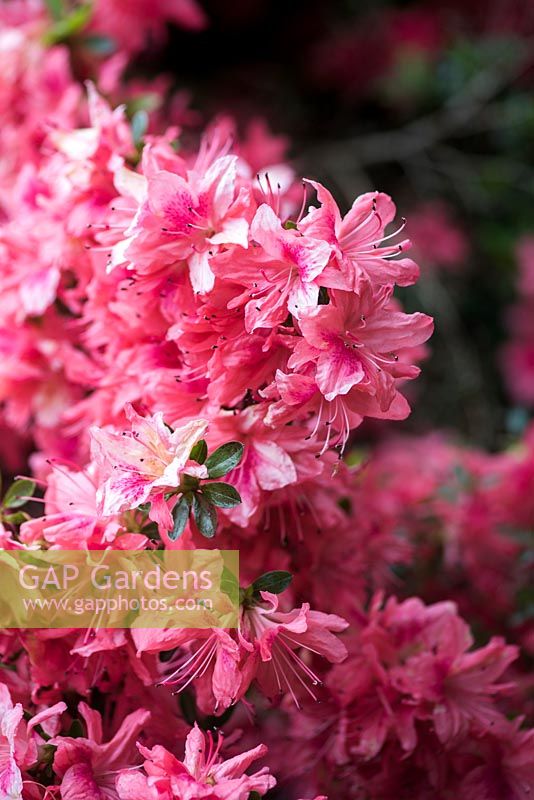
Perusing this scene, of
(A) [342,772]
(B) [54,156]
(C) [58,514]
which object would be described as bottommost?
(A) [342,772]

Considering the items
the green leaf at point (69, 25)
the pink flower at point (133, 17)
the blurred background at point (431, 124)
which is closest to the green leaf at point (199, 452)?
the green leaf at point (69, 25)

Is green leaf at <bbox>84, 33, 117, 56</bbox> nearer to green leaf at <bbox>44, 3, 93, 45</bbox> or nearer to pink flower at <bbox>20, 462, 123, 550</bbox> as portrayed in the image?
green leaf at <bbox>44, 3, 93, 45</bbox>

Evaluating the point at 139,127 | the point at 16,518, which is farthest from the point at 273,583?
the point at 139,127

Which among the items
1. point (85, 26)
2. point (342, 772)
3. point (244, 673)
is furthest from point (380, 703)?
point (85, 26)

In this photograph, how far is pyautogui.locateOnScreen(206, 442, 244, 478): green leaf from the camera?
0.80m

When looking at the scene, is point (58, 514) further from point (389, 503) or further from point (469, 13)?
point (469, 13)

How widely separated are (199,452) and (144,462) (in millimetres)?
48

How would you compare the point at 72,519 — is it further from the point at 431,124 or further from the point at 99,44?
the point at 431,124

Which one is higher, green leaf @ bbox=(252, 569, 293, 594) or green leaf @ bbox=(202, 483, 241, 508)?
green leaf @ bbox=(202, 483, 241, 508)

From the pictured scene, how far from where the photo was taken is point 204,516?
31.5 inches

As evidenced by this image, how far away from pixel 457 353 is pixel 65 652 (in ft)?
4.51

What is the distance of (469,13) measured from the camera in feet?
8.14

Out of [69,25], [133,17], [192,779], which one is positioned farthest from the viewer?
[133,17]

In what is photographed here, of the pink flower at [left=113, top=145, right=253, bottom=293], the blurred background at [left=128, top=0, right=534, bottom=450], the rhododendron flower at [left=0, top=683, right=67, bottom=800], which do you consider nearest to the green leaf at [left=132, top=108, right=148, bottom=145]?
the pink flower at [left=113, top=145, right=253, bottom=293]
